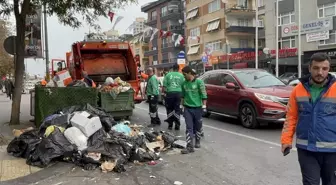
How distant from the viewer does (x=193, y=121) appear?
7.58 metres

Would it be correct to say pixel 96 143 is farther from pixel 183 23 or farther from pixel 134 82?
pixel 183 23

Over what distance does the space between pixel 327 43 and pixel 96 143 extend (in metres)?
31.2

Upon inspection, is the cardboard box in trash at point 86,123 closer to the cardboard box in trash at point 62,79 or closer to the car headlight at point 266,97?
the cardboard box in trash at point 62,79

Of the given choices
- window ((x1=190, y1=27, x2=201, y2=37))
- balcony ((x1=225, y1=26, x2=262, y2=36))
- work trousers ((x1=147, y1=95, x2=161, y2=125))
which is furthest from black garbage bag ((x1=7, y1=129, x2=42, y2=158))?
window ((x1=190, y1=27, x2=201, y2=37))

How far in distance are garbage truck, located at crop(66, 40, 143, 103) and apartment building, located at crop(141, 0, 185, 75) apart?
49001mm

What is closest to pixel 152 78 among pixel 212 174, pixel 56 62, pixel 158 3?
pixel 212 174

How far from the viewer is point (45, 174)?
5676 millimetres

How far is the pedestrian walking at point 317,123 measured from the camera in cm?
343

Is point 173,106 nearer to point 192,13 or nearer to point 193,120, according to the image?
point 193,120

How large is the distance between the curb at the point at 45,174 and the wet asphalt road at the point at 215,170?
0.17 ft

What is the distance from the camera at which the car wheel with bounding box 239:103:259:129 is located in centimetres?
966

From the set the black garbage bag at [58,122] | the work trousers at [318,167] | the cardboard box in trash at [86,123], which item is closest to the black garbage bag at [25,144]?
the black garbage bag at [58,122]

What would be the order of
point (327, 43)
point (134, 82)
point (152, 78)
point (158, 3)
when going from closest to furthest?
point (152, 78)
point (134, 82)
point (327, 43)
point (158, 3)

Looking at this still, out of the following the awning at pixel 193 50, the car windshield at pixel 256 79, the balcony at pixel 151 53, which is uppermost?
the balcony at pixel 151 53
